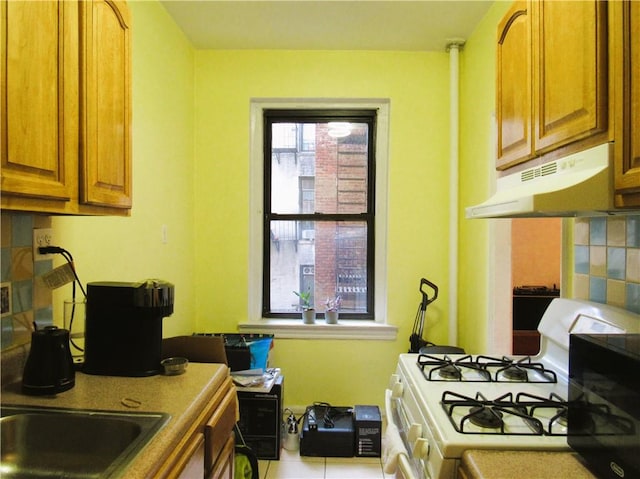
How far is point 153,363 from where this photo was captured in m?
1.41

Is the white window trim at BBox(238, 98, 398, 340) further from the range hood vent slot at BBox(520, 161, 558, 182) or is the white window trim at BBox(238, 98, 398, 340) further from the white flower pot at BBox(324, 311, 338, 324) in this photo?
the range hood vent slot at BBox(520, 161, 558, 182)

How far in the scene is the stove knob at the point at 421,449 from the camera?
1120 mm

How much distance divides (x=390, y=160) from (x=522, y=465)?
227 cm

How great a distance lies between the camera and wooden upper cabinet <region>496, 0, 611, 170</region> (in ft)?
3.51

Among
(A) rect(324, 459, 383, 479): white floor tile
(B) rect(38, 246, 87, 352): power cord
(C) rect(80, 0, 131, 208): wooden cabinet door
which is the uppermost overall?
(C) rect(80, 0, 131, 208): wooden cabinet door

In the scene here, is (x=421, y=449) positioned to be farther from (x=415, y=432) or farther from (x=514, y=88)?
(x=514, y=88)

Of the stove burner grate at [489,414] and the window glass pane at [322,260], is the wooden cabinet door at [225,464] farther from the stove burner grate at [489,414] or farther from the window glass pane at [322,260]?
the window glass pane at [322,260]

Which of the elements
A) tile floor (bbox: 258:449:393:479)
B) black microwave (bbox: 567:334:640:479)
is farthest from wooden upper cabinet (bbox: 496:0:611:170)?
tile floor (bbox: 258:449:393:479)

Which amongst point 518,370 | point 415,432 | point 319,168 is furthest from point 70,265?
point 319,168

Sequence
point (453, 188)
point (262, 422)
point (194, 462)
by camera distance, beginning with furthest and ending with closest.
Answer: point (453, 188)
point (262, 422)
point (194, 462)

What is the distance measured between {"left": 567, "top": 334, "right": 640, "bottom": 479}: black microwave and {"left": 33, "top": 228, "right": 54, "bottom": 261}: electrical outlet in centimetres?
164

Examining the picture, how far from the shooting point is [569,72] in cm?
118

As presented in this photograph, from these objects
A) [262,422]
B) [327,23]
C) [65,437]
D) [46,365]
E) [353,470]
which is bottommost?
[353,470]

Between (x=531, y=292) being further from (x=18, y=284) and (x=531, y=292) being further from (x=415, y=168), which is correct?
(x=18, y=284)
